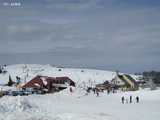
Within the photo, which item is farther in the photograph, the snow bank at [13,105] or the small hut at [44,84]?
the small hut at [44,84]

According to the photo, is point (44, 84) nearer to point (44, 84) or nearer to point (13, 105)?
point (44, 84)

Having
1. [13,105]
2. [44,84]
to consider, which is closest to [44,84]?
[44,84]

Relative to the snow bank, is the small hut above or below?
→ above

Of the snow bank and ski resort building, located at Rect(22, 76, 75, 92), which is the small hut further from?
the snow bank

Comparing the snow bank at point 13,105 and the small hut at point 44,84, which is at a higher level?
the small hut at point 44,84

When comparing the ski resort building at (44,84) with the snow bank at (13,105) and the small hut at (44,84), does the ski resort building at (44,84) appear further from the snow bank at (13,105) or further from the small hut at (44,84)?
the snow bank at (13,105)

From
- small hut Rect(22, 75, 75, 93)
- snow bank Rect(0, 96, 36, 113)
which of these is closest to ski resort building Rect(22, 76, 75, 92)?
small hut Rect(22, 75, 75, 93)

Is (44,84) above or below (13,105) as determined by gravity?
above

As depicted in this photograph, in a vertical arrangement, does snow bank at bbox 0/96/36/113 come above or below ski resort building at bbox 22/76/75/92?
below

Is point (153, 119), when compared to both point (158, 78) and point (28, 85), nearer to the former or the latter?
point (28, 85)

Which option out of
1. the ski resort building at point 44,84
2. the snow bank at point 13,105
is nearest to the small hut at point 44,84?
the ski resort building at point 44,84

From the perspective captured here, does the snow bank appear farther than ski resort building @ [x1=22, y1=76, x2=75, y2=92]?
No

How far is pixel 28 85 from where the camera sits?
111812 millimetres

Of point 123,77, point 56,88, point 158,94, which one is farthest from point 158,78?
point 158,94
